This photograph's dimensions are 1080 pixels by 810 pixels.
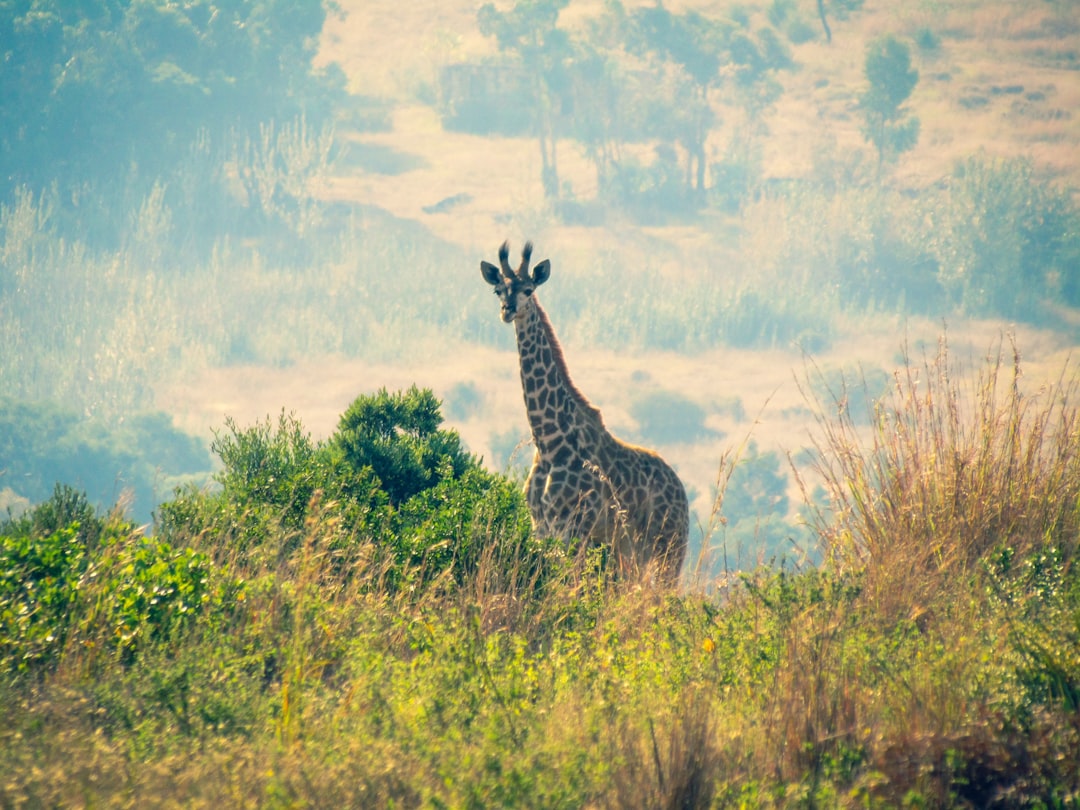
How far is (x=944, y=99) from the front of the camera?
186875 millimetres

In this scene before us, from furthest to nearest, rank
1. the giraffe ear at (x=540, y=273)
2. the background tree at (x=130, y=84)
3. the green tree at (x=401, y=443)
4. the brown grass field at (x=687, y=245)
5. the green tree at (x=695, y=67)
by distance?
1. the green tree at (x=695, y=67)
2. the background tree at (x=130, y=84)
3. the brown grass field at (x=687, y=245)
4. the green tree at (x=401, y=443)
5. the giraffe ear at (x=540, y=273)

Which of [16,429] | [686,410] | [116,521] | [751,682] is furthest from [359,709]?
[686,410]

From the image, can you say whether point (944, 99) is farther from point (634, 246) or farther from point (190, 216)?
point (190, 216)

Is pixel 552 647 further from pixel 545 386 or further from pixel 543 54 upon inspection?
pixel 543 54

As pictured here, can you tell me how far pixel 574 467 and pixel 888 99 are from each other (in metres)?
172

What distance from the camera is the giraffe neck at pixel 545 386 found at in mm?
13211

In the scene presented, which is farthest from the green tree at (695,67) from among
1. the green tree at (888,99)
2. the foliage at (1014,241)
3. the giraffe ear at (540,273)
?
the giraffe ear at (540,273)

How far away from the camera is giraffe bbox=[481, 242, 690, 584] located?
12594mm

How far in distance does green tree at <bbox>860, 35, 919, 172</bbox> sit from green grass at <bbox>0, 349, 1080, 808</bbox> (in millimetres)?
166356

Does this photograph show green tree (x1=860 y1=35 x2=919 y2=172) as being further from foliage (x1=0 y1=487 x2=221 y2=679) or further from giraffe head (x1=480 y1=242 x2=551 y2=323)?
foliage (x1=0 y1=487 x2=221 y2=679)

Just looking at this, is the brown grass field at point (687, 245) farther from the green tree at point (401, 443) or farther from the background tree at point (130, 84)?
the green tree at point (401, 443)

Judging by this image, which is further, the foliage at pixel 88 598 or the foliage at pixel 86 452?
the foliage at pixel 86 452

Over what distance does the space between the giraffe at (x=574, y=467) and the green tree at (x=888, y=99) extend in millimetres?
162331

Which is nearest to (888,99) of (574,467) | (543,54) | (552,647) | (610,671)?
(543,54)
